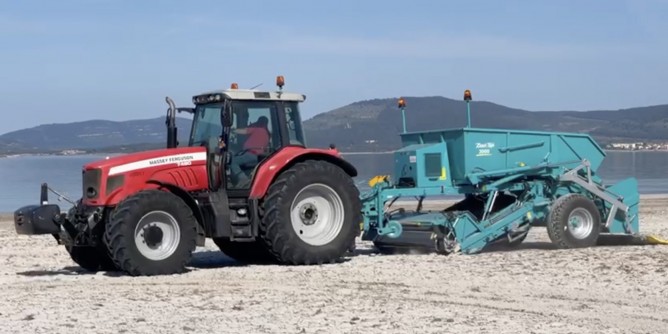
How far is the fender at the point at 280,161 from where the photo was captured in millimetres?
13008

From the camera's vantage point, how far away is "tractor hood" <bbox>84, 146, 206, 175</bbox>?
12.3 meters

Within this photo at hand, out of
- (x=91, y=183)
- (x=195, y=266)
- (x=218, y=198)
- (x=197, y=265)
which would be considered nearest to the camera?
(x=91, y=183)

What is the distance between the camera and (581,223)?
1545 centimetres

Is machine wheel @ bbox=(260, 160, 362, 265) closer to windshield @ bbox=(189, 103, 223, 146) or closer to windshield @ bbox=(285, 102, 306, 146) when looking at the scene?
windshield @ bbox=(285, 102, 306, 146)

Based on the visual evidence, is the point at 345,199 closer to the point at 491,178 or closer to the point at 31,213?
the point at 491,178

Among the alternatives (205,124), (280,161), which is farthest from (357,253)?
(205,124)

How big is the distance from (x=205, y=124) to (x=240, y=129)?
517 millimetres

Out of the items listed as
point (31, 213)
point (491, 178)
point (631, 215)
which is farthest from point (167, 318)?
point (631, 215)

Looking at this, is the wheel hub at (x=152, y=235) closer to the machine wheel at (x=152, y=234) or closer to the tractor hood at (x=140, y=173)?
the machine wheel at (x=152, y=234)

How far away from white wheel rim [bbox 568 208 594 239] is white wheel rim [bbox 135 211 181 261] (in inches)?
236

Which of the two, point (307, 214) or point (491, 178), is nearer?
point (307, 214)

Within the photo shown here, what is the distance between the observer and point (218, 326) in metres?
9.11

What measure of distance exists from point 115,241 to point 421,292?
11.3ft

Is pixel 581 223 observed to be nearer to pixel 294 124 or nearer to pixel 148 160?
pixel 294 124
